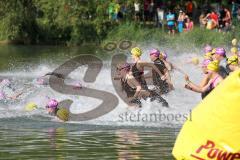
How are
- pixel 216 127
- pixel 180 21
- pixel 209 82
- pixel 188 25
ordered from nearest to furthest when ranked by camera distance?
pixel 216 127
pixel 209 82
pixel 188 25
pixel 180 21

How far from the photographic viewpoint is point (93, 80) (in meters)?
24.2

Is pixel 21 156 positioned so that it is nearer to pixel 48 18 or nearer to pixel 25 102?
pixel 25 102

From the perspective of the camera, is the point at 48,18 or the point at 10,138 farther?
the point at 48,18

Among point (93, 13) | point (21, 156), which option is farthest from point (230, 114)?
point (93, 13)

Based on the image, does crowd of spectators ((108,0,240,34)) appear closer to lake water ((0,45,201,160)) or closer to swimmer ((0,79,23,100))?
lake water ((0,45,201,160))

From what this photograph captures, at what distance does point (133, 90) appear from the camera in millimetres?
16703

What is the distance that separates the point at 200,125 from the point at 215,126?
0.54ft

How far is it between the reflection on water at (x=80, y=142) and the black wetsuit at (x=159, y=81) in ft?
10.4

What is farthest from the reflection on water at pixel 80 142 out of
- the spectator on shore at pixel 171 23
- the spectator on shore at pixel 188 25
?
the spectator on shore at pixel 171 23

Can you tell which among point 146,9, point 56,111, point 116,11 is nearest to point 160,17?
point 146,9

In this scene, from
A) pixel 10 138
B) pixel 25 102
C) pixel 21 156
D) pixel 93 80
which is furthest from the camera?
pixel 93 80

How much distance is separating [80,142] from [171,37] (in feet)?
83.8

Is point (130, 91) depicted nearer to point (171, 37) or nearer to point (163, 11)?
point (171, 37)

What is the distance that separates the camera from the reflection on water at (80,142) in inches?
435
